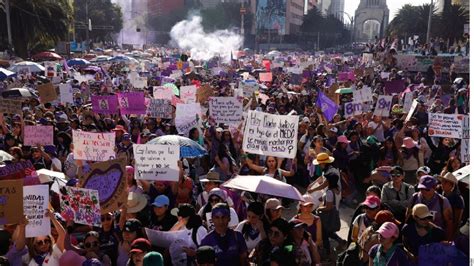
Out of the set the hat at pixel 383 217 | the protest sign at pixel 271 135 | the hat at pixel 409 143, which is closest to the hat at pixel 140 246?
the hat at pixel 383 217

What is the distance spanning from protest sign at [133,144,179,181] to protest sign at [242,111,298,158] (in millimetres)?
1481

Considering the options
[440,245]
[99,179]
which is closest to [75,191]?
[99,179]

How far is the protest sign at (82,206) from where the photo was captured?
16.8 feet

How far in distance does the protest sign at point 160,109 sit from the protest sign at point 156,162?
533cm

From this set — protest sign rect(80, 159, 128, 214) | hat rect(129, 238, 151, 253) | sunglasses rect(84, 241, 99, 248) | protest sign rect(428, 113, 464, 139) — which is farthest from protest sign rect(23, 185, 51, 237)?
protest sign rect(428, 113, 464, 139)

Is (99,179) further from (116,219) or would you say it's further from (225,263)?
(225,263)

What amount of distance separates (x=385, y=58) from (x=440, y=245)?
1373 inches

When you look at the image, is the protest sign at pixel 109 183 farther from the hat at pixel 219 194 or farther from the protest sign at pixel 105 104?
the protest sign at pixel 105 104

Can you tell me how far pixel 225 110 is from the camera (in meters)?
11.0

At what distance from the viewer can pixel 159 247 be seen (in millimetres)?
4891

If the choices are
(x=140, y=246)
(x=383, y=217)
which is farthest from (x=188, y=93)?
(x=140, y=246)

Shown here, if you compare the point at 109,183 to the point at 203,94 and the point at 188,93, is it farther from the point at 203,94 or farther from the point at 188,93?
the point at 203,94

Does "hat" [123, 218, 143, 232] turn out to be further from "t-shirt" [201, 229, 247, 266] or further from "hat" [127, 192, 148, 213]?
"hat" [127, 192, 148, 213]

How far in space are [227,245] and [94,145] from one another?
3.54 m
